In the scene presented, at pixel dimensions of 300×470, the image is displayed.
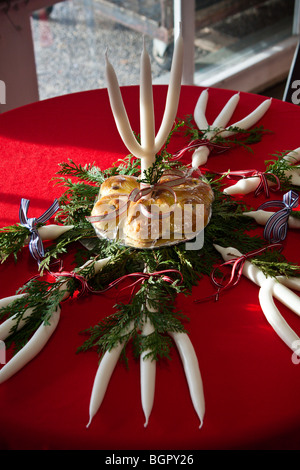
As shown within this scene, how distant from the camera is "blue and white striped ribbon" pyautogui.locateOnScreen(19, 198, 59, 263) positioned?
111 centimetres

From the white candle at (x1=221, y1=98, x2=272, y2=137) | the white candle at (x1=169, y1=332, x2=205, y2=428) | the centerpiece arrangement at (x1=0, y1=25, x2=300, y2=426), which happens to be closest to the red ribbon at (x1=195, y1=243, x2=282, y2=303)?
the centerpiece arrangement at (x1=0, y1=25, x2=300, y2=426)

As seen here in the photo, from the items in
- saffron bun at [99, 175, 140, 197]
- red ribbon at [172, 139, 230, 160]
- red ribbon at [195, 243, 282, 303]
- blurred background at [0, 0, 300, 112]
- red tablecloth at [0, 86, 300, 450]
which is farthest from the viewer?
blurred background at [0, 0, 300, 112]

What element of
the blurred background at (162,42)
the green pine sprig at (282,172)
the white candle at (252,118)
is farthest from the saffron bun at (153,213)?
the blurred background at (162,42)

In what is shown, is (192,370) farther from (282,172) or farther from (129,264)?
(282,172)

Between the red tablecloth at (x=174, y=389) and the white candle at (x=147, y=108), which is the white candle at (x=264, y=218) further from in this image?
the white candle at (x=147, y=108)

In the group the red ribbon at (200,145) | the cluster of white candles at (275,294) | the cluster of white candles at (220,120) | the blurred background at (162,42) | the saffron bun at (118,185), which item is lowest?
the cluster of white candles at (275,294)

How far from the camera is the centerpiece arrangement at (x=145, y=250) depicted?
936 mm

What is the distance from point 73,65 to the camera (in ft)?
10.3

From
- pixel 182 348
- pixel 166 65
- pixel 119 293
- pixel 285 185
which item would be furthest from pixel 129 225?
pixel 166 65

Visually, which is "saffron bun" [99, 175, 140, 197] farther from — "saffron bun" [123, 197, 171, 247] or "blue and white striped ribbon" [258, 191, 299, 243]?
"blue and white striped ribbon" [258, 191, 299, 243]

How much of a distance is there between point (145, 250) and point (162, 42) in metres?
2.15

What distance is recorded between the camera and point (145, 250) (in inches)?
43.4

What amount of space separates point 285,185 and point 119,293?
1.67 ft
